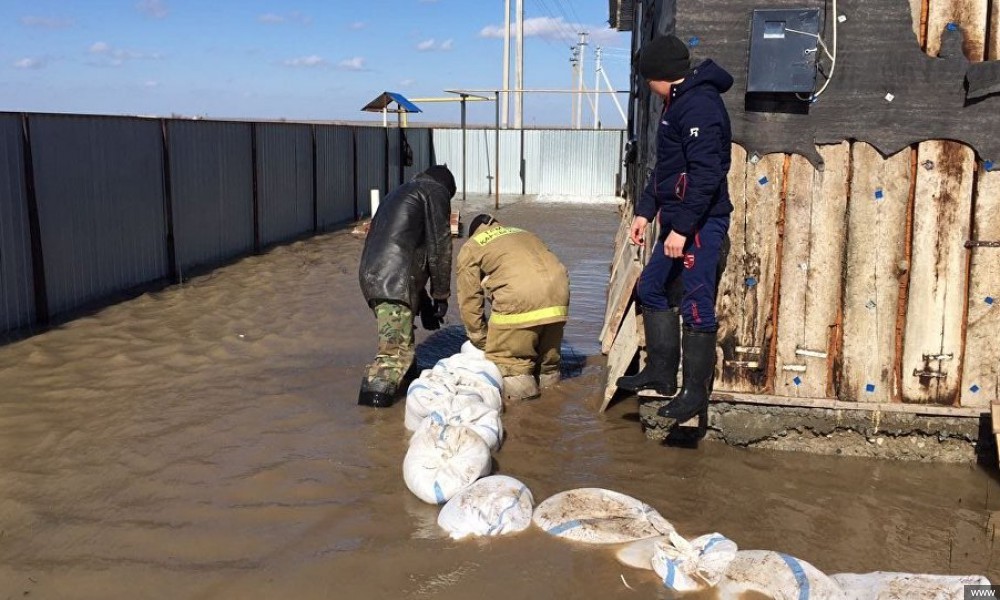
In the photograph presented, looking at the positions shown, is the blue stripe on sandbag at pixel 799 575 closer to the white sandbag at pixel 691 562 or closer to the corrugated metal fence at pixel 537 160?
the white sandbag at pixel 691 562

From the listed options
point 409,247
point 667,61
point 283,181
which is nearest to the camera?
point 667,61

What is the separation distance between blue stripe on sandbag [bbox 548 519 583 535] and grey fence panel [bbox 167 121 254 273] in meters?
7.40

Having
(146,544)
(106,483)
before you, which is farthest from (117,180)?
(146,544)

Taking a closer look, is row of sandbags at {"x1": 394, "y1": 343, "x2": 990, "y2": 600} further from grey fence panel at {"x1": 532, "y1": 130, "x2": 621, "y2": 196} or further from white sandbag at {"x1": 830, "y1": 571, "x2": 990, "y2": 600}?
grey fence panel at {"x1": 532, "y1": 130, "x2": 621, "y2": 196}

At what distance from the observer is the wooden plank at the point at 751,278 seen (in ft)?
15.0

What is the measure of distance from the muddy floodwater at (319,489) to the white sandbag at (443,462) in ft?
0.37

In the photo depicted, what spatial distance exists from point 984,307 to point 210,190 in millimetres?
8864

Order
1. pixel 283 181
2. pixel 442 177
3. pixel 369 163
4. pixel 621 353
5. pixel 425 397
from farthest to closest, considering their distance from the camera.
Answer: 1. pixel 369 163
2. pixel 283 181
3. pixel 442 177
4. pixel 621 353
5. pixel 425 397

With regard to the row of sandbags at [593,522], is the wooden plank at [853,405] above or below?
above

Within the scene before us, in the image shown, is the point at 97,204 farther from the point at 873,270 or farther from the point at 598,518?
the point at 873,270

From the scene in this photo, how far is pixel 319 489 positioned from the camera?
13.6 feet

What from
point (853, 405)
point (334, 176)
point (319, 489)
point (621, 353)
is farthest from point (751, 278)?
point (334, 176)

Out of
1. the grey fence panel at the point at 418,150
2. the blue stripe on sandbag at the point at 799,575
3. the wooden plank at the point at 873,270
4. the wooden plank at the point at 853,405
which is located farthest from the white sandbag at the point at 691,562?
the grey fence panel at the point at 418,150

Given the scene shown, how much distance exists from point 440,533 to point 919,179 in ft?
10.1
